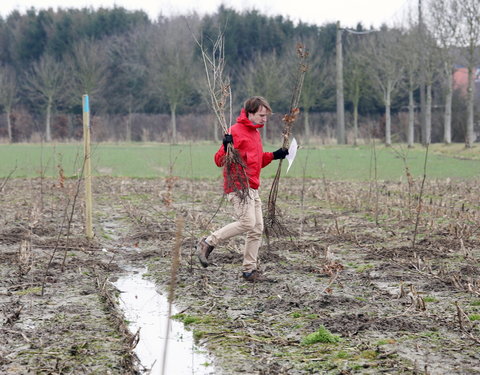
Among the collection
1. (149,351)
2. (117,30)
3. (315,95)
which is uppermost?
(117,30)

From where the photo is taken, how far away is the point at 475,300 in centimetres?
571

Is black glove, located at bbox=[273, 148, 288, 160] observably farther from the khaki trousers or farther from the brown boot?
the brown boot

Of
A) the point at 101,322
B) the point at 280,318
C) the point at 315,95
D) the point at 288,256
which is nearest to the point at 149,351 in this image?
the point at 101,322

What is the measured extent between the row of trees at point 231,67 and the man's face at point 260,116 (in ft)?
96.0

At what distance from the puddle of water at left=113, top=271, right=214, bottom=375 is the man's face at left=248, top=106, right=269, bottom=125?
177cm

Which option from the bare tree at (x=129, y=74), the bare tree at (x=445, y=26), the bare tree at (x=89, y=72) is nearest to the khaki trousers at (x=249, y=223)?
the bare tree at (x=445, y=26)

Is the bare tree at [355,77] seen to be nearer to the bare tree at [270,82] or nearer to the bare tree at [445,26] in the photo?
the bare tree at [270,82]

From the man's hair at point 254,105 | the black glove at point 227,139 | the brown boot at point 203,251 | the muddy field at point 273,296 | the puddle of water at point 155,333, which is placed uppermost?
the man's hair at point 254,105

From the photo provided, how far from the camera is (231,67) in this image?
5759 cm

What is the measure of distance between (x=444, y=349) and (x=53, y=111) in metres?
51.2

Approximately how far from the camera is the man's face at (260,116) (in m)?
6.43

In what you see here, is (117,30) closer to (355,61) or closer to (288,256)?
(355,61)

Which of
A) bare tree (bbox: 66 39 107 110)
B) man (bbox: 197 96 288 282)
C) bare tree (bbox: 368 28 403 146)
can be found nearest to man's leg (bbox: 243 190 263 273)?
man (bbox: 197 96 288 282)

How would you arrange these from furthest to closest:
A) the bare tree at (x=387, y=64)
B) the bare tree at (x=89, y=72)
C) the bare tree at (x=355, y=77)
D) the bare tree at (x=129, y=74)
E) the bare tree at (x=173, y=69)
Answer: the bare tree at (x=129, y=74)
the bare tree at (x=173, y=69)
the bare tree at (x=89, y=72)
the bare tree at (x=355, y=77)
the bare tree at (x=387, y=64)
